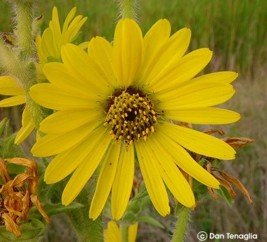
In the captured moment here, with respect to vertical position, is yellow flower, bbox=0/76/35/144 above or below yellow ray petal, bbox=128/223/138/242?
above

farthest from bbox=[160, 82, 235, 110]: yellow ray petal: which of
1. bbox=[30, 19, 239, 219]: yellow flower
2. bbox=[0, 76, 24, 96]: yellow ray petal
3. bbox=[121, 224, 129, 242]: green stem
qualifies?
bbox=[121, 224, 129, 242]: green stem

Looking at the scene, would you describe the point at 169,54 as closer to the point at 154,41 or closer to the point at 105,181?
the point at 154,41

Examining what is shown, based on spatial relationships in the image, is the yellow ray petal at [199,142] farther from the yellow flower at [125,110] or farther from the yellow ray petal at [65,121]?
the yellow ray petal at [65,121]

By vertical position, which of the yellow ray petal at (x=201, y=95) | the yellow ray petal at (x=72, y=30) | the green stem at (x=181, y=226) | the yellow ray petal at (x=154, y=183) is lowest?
the green stem at (x=181, y=226)

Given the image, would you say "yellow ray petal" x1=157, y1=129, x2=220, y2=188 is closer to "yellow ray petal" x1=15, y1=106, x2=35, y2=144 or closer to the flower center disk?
the flower center disk

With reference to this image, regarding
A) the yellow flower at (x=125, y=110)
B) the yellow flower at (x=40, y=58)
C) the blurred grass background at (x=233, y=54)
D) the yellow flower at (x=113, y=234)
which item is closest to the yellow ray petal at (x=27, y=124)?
the yellow flower at (x=40, y=58)

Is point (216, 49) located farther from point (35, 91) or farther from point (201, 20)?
point (35, 91)
